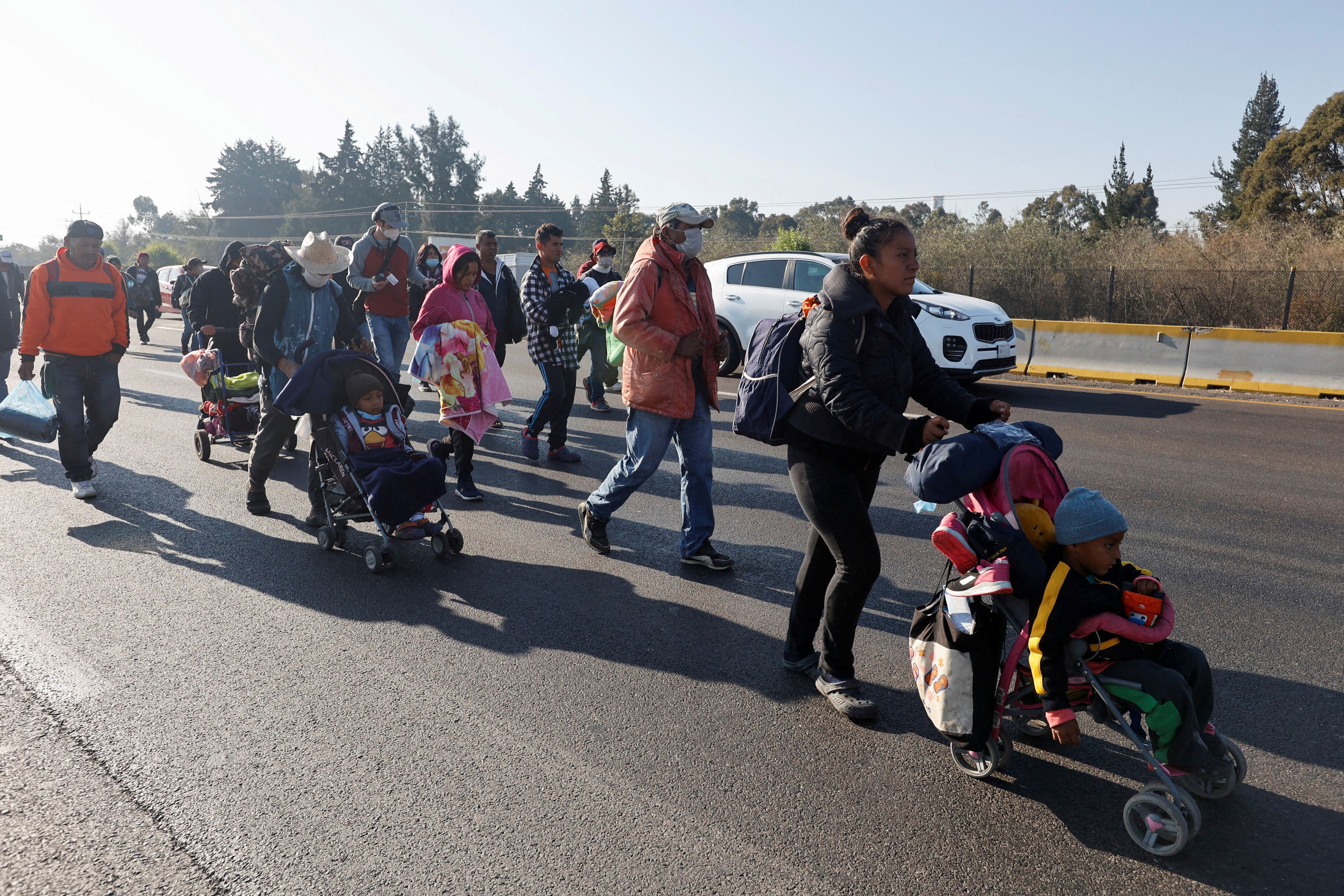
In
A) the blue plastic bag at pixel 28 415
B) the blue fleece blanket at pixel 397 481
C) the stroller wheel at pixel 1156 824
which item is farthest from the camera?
the blue plastic bag at pixel 28 415

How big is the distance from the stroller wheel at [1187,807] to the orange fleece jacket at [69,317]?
7532mm

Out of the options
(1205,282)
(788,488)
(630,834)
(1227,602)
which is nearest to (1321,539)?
(1227,602)

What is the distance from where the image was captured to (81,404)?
7098 millimetres

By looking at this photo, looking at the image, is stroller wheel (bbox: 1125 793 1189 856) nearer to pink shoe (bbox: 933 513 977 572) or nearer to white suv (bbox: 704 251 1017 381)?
pink shoe (bbox: 933 513 977 572)

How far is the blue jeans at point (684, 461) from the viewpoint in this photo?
519 cm

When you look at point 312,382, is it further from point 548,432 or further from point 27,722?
point 548,432

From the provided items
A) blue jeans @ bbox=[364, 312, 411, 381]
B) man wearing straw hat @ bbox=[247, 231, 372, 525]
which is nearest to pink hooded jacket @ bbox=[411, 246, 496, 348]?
man wearing straw hat @ bbox=[247, 231, 372, 525]

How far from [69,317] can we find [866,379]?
647cm

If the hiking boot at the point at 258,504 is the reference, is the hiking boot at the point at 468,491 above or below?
above

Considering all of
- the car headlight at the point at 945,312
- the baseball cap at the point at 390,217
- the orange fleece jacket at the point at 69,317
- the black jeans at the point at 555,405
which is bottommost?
the black jeans at the point at 555,405

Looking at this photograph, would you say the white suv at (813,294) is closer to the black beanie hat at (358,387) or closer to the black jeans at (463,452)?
the black jeans at (463,452)

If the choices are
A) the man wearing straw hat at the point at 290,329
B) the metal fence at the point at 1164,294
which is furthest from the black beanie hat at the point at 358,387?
the metal fence at the point at 1164,294

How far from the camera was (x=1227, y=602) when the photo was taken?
187 inches

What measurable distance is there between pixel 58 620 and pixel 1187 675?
16.8 feet
